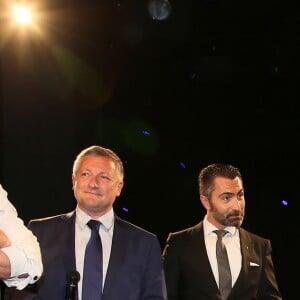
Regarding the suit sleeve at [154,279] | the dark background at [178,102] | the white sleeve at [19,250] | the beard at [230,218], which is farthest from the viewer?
the dark background at [178,102]

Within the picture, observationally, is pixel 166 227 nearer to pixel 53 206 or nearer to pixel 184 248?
pixel 53 206

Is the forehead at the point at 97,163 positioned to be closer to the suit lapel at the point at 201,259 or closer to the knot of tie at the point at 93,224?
the knot of tie at the point at 93,224

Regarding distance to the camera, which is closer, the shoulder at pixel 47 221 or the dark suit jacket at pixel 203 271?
the shoulder at pixel 47 221

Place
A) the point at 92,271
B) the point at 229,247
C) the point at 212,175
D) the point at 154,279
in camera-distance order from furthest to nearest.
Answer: the point at 212,175
the point at 229,247
the point at 154,279
the point at 92,271

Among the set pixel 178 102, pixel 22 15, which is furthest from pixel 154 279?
pixel 178 102

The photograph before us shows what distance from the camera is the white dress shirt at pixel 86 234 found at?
9.09 feet

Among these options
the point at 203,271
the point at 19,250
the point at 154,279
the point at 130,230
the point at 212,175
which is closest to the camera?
the point at 19,250

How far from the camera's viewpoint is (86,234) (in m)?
2.84

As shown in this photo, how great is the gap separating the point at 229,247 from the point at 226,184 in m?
0.36

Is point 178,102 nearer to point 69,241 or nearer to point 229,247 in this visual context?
point 229,247

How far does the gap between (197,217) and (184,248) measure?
7.44 feet

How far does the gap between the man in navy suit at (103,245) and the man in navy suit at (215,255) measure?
1.35ft

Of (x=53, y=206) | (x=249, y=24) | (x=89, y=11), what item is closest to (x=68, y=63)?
(x=89, y=11)

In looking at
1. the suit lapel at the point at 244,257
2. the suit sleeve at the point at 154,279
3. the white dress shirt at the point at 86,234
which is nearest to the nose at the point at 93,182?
the white dress shirt at the point at 86,234
